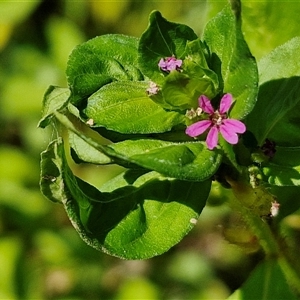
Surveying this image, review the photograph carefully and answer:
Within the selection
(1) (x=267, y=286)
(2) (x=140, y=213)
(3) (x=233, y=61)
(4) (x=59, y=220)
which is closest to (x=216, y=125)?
(3) (x=233, y=61)

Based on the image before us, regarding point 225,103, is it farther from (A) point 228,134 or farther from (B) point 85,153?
(B) point 85,153

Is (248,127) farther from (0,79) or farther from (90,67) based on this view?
(0,79)

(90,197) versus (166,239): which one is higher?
Result: (90,197)

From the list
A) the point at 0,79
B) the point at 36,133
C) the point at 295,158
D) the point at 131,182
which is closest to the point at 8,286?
the point at 36,133

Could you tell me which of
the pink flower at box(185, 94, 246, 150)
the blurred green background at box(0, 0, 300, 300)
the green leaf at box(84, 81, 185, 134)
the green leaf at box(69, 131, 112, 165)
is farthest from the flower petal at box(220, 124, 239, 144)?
the blurred green background at box(0, 0, 300, 300)

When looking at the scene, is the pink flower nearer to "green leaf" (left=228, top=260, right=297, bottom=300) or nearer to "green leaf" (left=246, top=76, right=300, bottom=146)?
"green leaf" (left=246, top=76, right=300, bottom=146)

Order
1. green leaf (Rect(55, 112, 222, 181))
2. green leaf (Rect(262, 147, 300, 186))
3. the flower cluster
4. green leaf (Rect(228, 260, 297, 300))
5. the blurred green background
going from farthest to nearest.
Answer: the blurred green background, green leaf (Rect(228, 260, 297, 300)), green leaf (Rect(262, 147, 300, 186)), the flower cluster, green leaf (Rect(55, 112, 222, 181))
